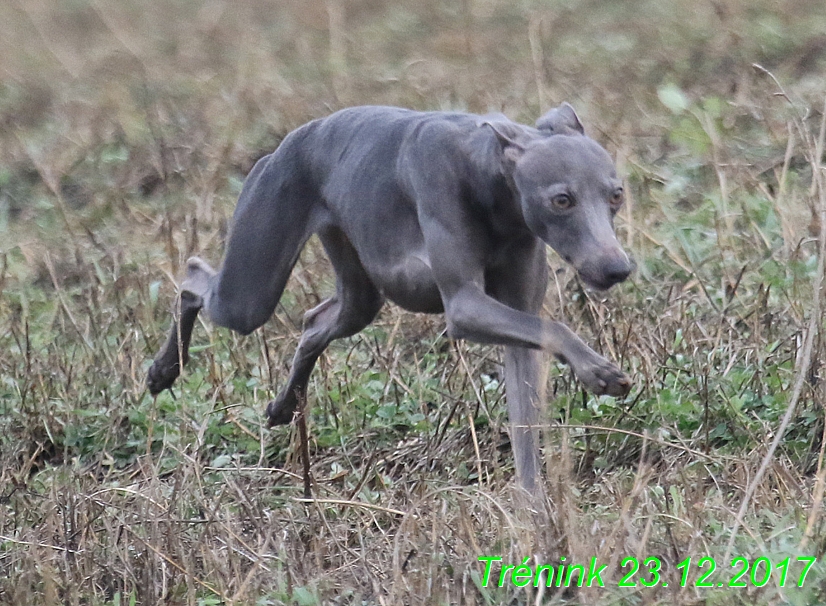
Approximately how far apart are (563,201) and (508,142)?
27cm

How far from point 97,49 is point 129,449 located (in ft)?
Answer: 28.3

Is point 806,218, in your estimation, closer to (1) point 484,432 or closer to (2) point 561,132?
(1) point 484,432

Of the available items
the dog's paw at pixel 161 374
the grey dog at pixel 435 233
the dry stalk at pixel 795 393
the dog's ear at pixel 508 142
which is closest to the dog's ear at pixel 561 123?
the grey dog at pixel 435 233

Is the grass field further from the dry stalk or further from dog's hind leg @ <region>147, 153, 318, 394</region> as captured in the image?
dog's hind leg @ <region>147, 153, 318, 394</region>

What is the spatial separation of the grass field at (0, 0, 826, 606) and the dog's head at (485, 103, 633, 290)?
0.52m

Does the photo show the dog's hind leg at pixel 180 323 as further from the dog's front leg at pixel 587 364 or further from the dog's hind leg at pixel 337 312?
the dog's front leg at pixel 587 364

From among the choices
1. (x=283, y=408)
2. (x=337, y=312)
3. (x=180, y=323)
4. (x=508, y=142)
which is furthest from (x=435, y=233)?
(x=180, y=323)

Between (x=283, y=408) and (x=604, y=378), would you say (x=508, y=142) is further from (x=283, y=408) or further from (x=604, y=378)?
(x=283, y=408)

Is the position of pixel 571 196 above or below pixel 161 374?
above

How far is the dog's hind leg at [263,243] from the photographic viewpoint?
492 centimetres

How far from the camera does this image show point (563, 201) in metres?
3.89

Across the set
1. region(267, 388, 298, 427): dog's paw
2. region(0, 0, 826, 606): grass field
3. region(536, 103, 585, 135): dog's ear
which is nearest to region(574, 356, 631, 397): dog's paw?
region(0, 0, 826, 606): grass field

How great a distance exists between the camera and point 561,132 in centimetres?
415

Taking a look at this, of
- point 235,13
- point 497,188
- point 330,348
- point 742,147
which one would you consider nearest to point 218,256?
point 330,348
